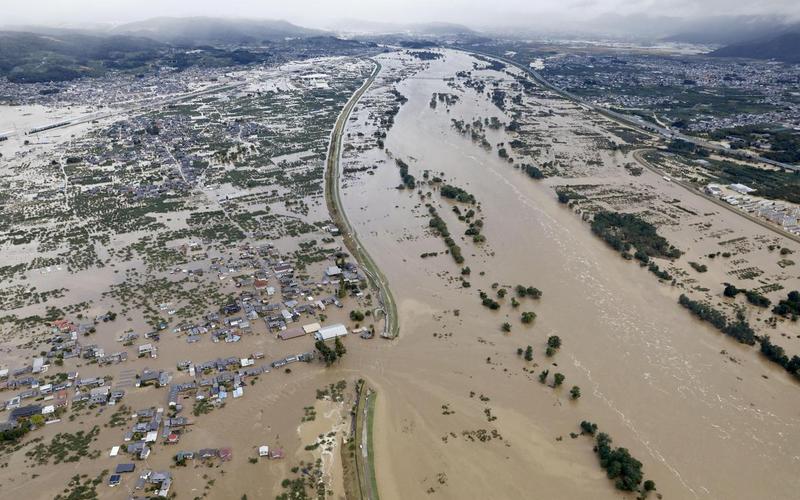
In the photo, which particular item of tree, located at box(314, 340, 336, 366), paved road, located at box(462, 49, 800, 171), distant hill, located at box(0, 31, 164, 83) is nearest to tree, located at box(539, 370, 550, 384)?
tree, located at box(314, 340, 336, 366)

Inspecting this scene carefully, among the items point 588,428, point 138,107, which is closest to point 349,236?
point 588,428

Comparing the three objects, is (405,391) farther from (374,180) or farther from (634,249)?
(374,180)

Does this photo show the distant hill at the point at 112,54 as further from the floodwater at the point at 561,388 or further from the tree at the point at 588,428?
the tree at the point at 588,428

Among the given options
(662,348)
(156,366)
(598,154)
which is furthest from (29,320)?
(598,154)

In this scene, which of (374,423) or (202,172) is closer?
(374,423)

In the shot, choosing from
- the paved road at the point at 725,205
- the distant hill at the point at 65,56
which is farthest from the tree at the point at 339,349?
the distant hill at the point at 65,56

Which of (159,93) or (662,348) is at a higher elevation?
(159,93)

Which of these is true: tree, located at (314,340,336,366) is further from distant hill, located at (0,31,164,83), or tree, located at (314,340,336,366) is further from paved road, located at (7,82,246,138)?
distant hill, located at (0,31,164,83)
